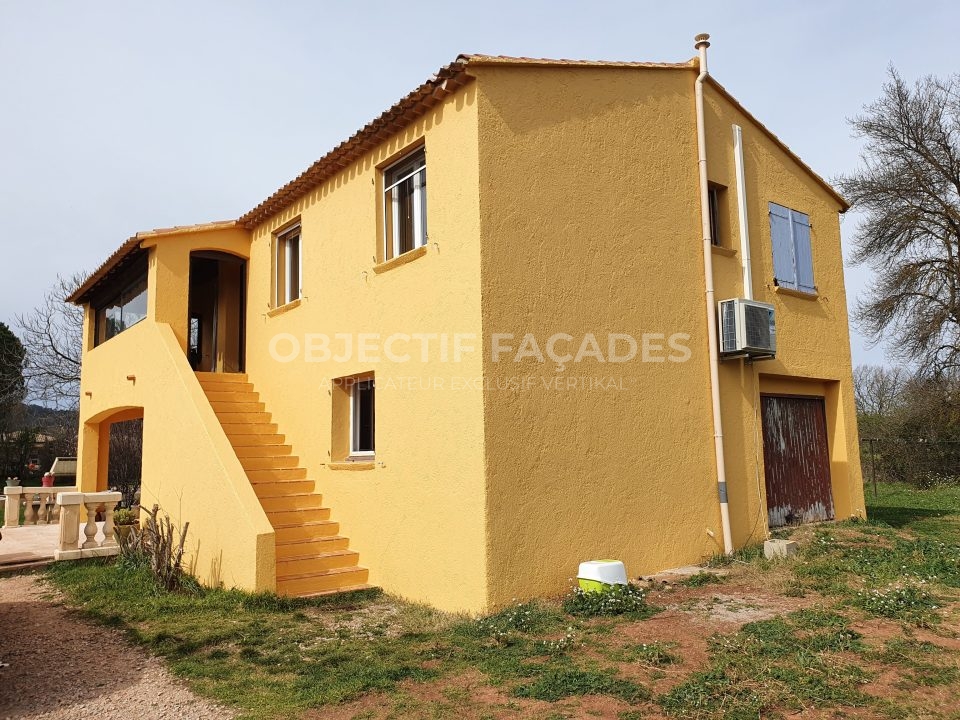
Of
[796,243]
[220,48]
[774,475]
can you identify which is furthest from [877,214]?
[220,48]

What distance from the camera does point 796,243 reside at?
10.8 meters

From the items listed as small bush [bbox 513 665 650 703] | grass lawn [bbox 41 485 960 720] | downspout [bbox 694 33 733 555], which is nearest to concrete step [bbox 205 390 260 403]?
grass lawn [bbox 41 485 960 720]

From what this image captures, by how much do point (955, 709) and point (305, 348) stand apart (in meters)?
8.28

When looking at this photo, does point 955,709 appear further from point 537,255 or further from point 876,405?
point 876,405

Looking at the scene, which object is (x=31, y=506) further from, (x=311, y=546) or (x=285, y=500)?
(x=311, y=546)

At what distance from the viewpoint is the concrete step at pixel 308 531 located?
27.9 feet

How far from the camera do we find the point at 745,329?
865cm

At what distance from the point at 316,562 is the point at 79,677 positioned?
9.82 ft

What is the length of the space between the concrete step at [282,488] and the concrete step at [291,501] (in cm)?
3

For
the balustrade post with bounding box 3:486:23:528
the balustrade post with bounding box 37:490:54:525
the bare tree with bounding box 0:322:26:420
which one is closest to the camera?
the balustrade post with bounding box 3:486:23:528

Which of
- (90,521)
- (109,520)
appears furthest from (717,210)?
(90,521)

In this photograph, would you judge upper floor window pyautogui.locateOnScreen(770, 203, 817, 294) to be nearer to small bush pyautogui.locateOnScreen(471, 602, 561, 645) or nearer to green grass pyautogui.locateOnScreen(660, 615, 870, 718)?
green grass pyautogui.locateOnScreen(660, 615, 870, 718)

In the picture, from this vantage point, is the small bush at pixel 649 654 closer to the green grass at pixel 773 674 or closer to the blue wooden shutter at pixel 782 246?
the green grass at pixel 773 674

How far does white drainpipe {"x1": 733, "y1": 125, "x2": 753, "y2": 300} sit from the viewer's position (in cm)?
953
